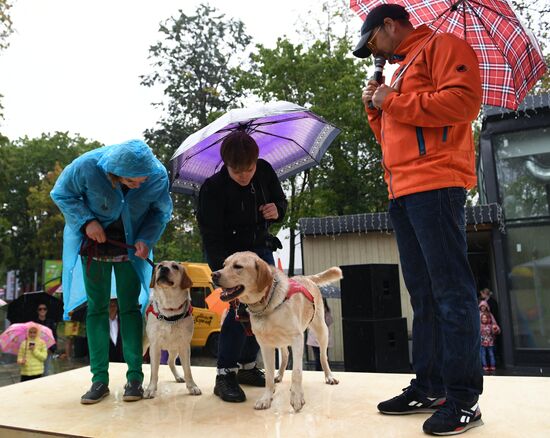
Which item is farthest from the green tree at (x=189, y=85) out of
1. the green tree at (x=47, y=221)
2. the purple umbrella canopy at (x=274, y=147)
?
the purple umbrella canopy at (x=274, y=147)

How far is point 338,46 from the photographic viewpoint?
19.8m

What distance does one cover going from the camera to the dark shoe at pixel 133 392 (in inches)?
→ 122

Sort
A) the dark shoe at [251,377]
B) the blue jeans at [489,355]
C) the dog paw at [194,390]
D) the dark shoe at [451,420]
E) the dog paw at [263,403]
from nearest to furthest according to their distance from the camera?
1. the dark shoe at [451,420]
2. the dog paw at [263,403]
3. the dog paw at [194,390]
4. the dark shoe at [251,377]
5. the blue jeans at [489,355]

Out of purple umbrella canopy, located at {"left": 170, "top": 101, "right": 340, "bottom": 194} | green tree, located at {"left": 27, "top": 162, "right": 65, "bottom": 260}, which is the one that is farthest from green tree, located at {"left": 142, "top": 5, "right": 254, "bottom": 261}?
purple umbrella canopy, located at {"left": 170, "top": 101, "right": 340, "bottom": 194}

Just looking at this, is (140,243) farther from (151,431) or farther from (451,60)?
(451,60)

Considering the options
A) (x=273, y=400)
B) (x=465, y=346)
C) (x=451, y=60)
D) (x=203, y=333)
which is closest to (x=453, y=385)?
(x=465, y=346)

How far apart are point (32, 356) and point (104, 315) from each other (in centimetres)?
482

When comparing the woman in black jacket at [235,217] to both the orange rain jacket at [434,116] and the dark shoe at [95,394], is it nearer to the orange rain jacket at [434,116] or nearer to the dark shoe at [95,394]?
the dark shoe at [95,394]

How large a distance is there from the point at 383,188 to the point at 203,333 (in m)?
9.96

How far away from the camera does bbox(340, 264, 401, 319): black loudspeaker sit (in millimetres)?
6305

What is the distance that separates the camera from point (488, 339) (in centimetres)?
1057

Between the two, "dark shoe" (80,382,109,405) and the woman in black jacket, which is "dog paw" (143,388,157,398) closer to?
"dark shoe" (80,382,109,405)

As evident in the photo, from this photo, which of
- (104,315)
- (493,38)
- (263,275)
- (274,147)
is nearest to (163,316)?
(104,315)

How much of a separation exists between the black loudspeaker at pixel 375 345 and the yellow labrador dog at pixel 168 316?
141 inches
